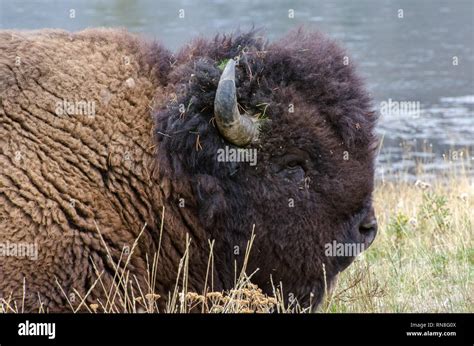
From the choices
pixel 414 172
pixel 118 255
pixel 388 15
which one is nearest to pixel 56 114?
pixel 118 255

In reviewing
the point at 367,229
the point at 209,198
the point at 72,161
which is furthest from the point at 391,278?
the point at 72,161

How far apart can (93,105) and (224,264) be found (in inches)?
50.7

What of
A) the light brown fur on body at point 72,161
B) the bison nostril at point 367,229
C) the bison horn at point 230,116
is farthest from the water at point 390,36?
the bison horn at point 230,116

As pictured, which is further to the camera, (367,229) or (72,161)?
(367,229)

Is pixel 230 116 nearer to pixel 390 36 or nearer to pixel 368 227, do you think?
pixel 368 227

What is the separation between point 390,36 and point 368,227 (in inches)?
719

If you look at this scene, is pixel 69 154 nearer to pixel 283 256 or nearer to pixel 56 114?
pixel 56 114

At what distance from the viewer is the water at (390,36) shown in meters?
14.4

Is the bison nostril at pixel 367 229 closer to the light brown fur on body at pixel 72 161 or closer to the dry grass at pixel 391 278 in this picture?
the dry grass at pixel 391 278

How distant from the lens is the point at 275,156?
5512 mm

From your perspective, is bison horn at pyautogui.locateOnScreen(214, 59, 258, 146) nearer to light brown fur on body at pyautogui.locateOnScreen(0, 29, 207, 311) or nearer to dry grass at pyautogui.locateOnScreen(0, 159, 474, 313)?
light brown fur on body at pyautogui.locateOnScreen(0, 29, 207, 311)

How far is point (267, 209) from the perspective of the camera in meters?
5.50

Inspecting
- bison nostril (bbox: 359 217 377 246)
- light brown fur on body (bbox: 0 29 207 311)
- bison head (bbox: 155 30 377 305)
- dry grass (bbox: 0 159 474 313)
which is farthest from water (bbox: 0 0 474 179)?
light brown fur on body (bbox: 0 29 207 311)
